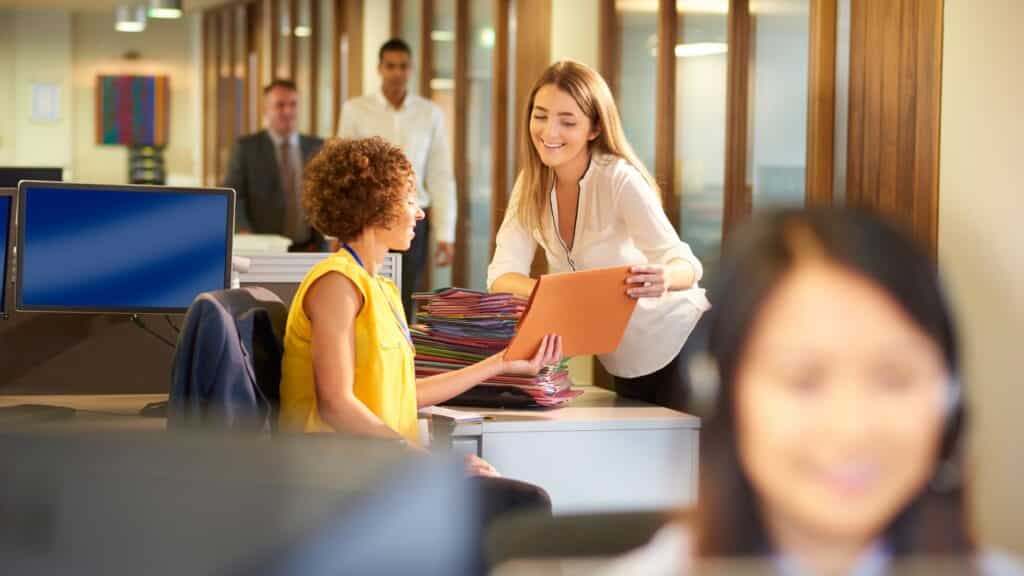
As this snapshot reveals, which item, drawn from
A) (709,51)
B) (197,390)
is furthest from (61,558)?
(709,51)

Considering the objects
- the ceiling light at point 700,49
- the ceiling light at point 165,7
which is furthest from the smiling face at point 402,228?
the ceiling light at point 165,7

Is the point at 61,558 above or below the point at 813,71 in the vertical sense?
below

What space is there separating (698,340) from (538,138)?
280cm

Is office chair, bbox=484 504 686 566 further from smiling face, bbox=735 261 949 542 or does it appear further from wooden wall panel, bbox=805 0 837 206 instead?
wooden wall panel, bbox=805 0 837 206

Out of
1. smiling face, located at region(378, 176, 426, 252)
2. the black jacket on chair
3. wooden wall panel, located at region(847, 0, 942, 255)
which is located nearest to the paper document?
smiling face, located at region(378, 176, 426, 252)

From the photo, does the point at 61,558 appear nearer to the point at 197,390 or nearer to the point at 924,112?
the point at 197,390

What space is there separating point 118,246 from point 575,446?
1.15m

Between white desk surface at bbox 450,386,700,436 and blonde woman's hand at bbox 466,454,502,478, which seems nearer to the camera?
blonde woman's hand at bbox 466,454,502,478

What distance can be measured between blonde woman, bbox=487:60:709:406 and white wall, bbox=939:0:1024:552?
69 centimetres

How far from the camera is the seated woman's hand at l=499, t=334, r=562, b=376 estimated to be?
290cm

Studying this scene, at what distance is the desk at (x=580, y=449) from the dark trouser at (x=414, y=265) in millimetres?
3464

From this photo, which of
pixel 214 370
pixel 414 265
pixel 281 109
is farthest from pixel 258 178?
pixel 214 370

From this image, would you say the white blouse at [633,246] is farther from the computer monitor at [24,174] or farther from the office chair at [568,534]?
the office chair at [568,534]

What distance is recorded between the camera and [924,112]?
350 centimetres
